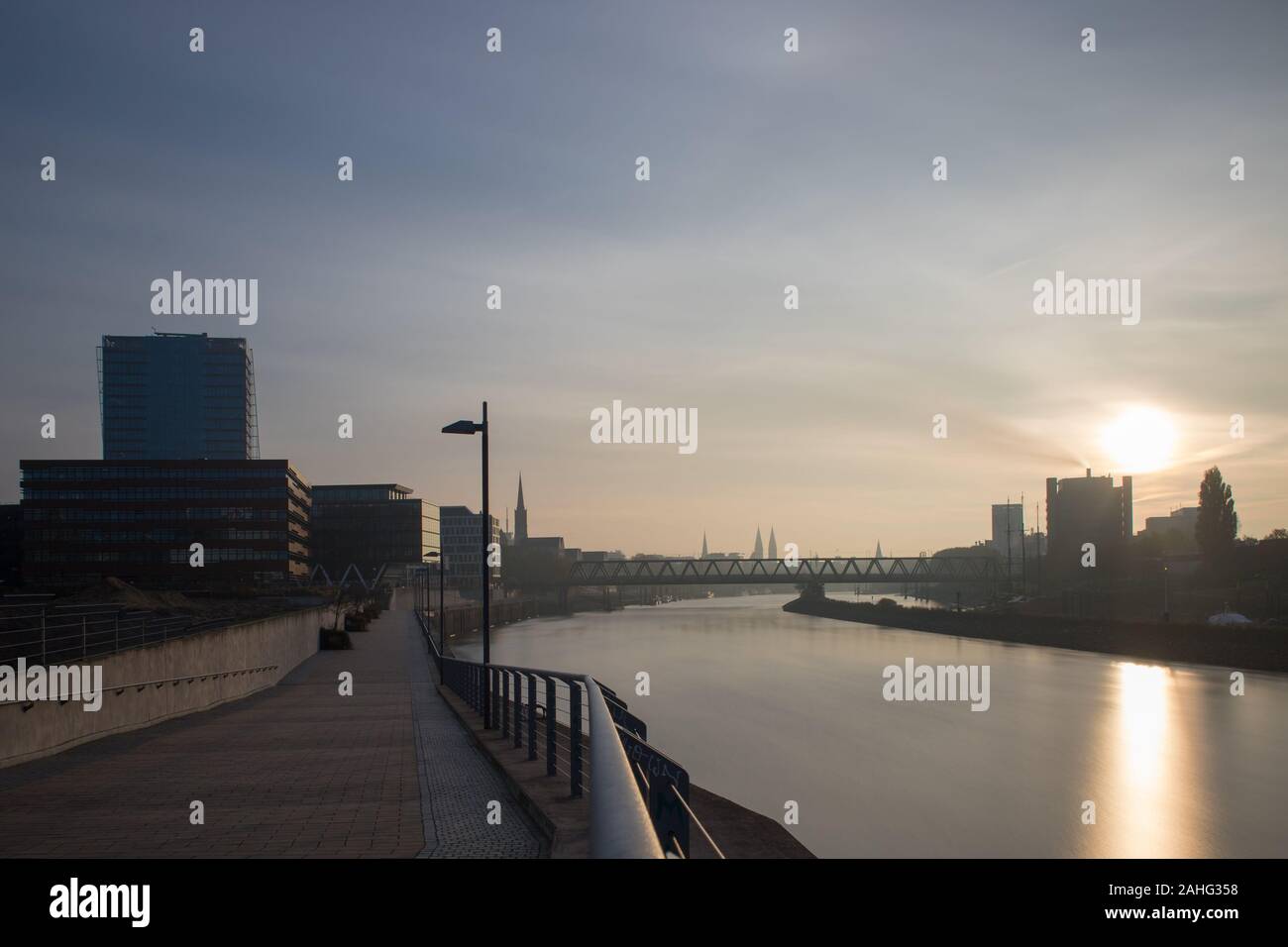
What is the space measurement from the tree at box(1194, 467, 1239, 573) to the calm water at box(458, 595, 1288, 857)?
29.7 m

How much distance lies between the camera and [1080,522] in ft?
365

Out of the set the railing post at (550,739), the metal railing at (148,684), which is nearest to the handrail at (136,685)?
the metal railing at (148,684)

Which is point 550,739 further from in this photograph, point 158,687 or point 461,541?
point 461,541

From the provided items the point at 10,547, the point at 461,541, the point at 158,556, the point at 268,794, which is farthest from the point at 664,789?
the point at 461,541

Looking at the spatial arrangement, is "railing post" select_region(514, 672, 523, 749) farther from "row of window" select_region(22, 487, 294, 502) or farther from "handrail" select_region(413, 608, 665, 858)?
"row of window" select_region(22, 487, 294, 502)

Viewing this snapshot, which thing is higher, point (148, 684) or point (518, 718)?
point (518, 718)

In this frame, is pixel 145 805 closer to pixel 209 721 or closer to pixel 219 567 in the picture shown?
pixel 209 721

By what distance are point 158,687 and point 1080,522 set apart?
109m

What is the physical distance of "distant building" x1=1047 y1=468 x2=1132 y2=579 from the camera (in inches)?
4177

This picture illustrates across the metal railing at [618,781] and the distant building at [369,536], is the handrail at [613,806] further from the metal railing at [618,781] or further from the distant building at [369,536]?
the distant building at [369,536]

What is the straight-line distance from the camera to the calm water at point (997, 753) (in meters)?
22.3

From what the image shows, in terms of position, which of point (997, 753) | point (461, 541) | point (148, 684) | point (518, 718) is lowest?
point (997, 753)
